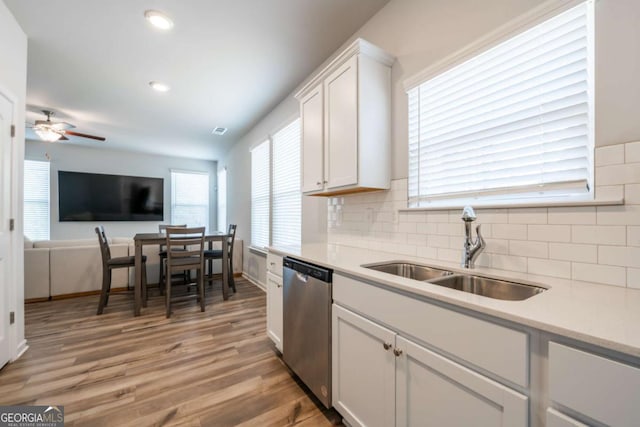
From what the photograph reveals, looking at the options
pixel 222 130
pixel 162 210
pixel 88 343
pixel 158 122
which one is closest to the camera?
pixel 88 343

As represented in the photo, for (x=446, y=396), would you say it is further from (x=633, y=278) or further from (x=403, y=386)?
(x=633, y=278)

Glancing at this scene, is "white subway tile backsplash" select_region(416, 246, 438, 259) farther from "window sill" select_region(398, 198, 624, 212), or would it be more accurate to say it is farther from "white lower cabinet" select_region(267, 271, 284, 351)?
"white lower cabinet" select_region(267, 271, 284, 351)

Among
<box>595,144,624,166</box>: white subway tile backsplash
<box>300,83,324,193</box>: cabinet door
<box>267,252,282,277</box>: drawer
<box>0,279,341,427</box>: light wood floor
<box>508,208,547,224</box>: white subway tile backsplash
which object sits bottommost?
<box>0,279,341,427</box>: light wood floor

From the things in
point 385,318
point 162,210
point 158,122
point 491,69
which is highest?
point 158,122

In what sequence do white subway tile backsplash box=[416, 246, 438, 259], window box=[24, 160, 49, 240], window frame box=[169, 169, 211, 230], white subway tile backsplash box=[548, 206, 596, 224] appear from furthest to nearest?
window frame box=[169, 169, 211, 230] < window box=[24, 160, 49, 240] < white subway tile backsplash box=[416, 246, 438, 259] < white subway tile backsplash box=[548, 206, 596, 224]

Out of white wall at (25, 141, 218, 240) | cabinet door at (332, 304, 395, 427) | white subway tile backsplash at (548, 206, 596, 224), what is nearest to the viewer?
white subway tile backsplash at (548, 206, 596, 224)

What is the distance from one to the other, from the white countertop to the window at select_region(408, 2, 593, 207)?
0.38 meters

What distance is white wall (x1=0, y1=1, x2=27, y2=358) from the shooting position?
1965 mm

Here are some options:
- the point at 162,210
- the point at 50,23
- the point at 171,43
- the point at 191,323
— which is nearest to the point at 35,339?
the point at 191,323

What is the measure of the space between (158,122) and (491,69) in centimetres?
463

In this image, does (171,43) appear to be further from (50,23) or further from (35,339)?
(35,339)

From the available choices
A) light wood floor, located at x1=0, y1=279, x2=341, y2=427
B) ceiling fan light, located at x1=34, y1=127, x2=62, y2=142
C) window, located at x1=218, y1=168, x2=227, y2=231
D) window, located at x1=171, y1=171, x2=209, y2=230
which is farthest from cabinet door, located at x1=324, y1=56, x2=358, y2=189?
window, located at x1=171, y1=171, x2=209, y2=230

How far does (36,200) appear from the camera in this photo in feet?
17.5

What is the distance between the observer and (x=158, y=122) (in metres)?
4.30
